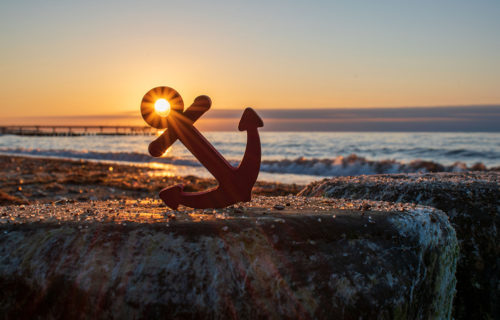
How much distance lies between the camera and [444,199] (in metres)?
3.70

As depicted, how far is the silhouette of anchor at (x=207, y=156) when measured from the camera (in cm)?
288

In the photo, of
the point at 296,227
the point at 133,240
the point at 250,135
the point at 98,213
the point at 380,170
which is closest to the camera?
the point at 133,240

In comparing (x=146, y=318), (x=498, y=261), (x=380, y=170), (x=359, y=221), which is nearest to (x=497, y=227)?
(x=498, y=261)

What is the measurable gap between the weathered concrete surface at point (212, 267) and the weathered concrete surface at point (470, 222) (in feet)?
3.89

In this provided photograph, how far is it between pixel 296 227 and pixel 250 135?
0.92 meters

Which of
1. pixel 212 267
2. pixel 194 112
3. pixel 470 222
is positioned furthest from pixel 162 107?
pixel 470 222

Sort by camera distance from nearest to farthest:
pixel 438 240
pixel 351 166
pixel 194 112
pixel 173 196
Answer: pixel 438 240, pixel 173 196, pixel 194 112, pixel 351 166

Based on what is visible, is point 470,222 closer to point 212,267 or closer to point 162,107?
point 212,267

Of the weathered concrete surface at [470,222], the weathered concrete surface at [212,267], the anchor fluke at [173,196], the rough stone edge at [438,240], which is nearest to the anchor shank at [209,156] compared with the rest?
the anchor fluke at [173,196]

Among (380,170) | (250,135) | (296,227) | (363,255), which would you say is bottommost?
(380,170)

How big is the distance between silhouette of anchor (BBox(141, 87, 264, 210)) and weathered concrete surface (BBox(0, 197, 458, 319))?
0.49 metres

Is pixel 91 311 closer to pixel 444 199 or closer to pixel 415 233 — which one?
pixel 415 233

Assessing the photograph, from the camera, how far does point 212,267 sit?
6.59ft

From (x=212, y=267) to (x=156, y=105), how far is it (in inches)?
56.7
